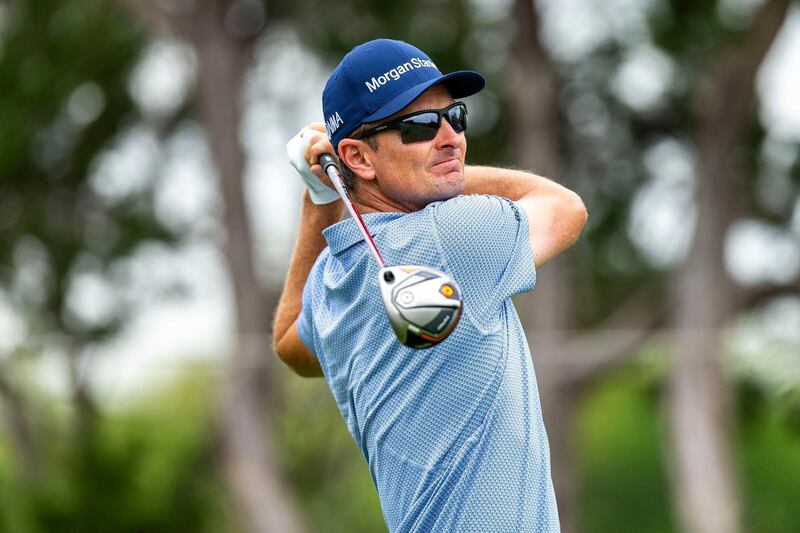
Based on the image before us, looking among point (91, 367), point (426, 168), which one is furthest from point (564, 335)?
point (426, 168)

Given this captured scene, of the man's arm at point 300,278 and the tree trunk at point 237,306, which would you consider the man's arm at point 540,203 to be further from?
the tree trunk at point 237,306

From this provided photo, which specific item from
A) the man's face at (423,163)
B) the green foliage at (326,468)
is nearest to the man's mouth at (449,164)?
the man's face at (423,163)

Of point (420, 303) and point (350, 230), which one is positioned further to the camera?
point (350, 230)

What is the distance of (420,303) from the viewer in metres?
2.69

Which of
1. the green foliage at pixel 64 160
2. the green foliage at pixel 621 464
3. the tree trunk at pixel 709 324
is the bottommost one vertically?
the green foliage at pixel 621 464

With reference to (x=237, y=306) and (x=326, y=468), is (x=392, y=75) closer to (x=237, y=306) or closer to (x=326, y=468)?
(x=237, y=306)

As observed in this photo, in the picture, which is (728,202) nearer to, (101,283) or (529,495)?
(101,283)

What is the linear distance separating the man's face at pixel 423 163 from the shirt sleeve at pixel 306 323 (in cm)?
41

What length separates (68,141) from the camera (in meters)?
19.4

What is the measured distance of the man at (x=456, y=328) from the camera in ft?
9.86

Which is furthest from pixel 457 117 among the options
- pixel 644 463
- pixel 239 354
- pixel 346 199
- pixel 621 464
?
pixel 621 464

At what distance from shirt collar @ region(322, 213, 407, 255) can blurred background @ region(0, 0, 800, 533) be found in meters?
11.6

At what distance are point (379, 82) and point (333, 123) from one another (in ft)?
0.53

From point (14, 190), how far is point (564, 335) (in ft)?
23.1
